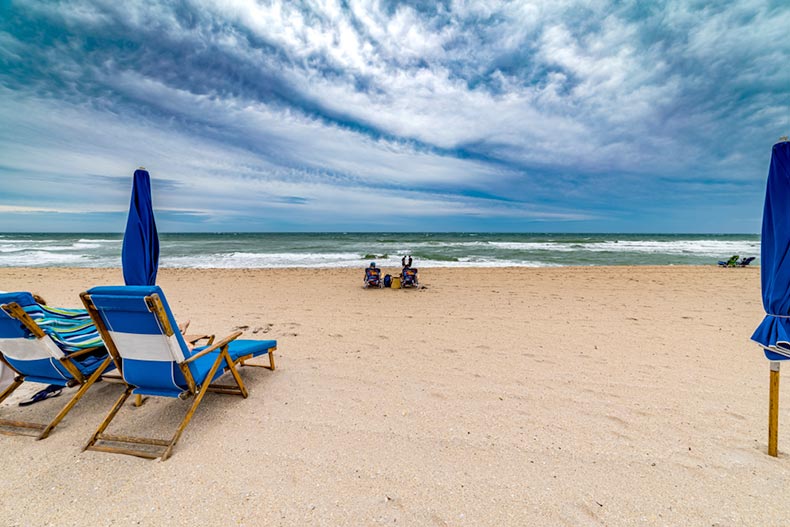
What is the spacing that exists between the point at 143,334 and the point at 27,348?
1073 mm

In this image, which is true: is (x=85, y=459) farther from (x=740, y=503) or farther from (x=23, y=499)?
(x=740, y=503)

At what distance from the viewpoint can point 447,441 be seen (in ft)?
8.54

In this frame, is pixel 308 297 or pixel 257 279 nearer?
pixel 308 297

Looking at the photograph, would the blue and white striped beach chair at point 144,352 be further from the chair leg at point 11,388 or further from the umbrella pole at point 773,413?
the umbrella pole at point 773,413

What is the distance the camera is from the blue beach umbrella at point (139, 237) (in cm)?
344

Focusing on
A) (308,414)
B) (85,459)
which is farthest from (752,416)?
(85,459)

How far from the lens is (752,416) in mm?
2938

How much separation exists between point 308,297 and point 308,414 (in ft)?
18.2

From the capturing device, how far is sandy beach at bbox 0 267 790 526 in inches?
78.8

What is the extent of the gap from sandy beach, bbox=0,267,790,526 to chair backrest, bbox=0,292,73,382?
0.41m

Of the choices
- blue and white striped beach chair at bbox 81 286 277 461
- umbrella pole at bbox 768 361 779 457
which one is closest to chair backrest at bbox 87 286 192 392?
blue and white striped beach chair at bbox 81 286 277 461

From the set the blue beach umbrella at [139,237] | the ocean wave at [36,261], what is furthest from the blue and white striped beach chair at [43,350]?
the ocean wave at [36,261]

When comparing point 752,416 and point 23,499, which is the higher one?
point 752,416

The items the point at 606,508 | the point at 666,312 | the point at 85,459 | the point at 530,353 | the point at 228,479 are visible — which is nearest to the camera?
the point at 606,508
